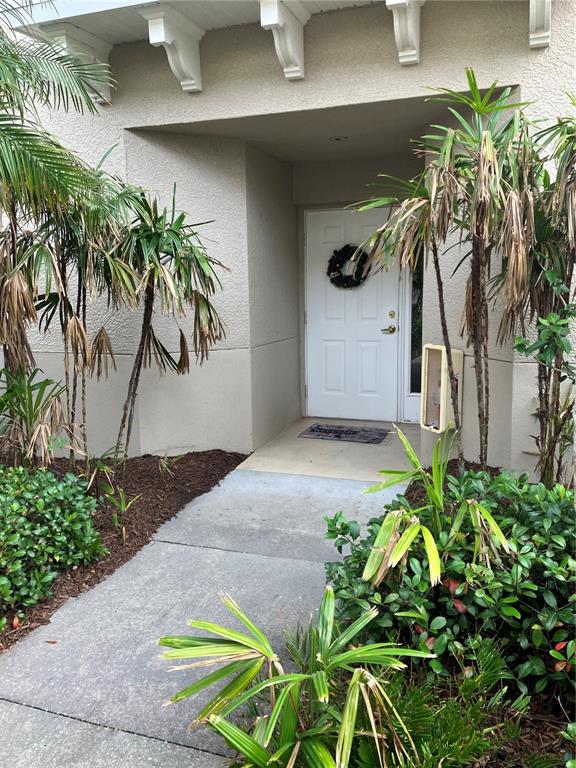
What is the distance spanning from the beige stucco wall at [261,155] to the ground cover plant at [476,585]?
203cm

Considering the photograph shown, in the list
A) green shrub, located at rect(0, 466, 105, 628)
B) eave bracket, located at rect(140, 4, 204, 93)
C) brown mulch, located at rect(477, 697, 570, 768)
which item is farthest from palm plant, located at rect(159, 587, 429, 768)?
eave bracket, located at rect(140, 4, 204, 93)

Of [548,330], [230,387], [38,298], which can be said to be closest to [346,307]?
[230,387]

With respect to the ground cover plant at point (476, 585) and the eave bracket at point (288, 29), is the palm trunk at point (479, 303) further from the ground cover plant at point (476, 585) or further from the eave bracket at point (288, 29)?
the eave bracket at point (288, 29)

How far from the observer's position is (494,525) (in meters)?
2.13

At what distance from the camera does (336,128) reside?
480 centimetres

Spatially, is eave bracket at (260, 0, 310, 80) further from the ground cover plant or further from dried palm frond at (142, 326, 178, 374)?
the ground cover plant

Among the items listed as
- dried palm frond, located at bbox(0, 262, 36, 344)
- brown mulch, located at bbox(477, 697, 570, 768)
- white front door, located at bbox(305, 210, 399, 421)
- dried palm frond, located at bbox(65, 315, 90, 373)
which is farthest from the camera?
white front door, located at bbox(305, 210, 399, 421)

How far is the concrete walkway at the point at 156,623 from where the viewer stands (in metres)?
2.09

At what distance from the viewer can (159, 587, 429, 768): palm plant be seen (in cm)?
160

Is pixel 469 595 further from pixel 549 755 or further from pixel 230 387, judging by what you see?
pixel 230 387

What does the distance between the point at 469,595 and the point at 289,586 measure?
1232mm

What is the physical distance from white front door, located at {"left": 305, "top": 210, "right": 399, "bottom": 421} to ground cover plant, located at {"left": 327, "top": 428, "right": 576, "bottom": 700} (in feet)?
13.1

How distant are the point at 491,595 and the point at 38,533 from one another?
7.19ft

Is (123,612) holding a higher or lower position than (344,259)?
lower
